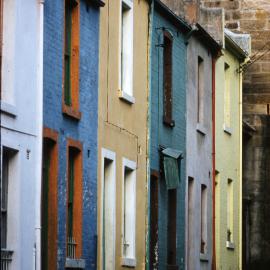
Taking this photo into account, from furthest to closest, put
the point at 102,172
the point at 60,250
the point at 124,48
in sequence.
Result: the point at 124,48 → the point at 102,172 → the point at 60,250

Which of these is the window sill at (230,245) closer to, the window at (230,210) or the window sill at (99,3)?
the window at (230,210)

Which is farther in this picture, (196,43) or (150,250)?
(196,43)

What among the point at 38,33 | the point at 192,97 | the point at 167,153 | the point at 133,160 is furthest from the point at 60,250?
the point at 192,97

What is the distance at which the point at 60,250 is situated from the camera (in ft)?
83.9

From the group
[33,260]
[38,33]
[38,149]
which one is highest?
[38,33]

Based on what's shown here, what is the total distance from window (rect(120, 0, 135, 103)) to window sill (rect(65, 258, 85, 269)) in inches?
194

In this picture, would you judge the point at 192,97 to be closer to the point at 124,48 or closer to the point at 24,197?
the point at 124,48

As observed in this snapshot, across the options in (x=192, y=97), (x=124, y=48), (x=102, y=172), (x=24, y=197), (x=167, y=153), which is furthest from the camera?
(x=192, y=97)

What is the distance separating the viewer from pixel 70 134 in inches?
1037

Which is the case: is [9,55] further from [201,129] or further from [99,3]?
[201,129]

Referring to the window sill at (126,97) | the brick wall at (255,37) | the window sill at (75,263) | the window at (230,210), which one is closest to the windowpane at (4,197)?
the window sill at (75,263)

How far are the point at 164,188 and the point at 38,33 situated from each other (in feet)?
33.2

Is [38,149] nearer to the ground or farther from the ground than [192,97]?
nearer to the ground

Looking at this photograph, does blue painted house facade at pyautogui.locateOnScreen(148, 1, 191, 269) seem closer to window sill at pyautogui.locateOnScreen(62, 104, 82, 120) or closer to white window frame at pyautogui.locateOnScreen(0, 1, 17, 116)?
window sill at pyautogui.locateOnScreen(62, 104, 82, 120)
